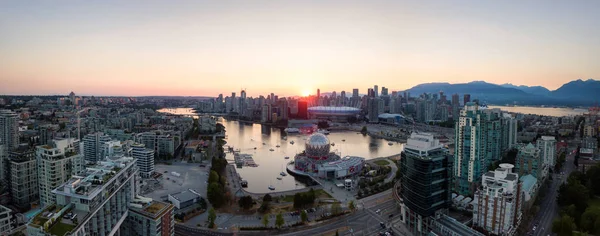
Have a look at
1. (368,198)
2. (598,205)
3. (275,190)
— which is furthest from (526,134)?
(275,190)

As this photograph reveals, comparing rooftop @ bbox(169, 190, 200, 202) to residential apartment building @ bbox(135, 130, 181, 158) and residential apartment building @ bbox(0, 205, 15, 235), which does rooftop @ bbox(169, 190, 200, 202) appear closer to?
residential apartment building @ bbox(0, 205, 15, 235)

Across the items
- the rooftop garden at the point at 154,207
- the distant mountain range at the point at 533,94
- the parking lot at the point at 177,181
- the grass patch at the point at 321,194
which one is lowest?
the grass patch at the point at 321,194

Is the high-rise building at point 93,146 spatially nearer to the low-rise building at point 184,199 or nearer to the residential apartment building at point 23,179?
the residential apartment building at point 23,179

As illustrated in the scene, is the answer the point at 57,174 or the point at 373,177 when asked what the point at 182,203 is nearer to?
the point at 57,174

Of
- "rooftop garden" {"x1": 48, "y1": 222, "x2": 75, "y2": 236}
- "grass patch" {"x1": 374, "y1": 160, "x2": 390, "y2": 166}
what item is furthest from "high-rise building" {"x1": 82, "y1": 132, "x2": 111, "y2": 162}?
"grass patch" {"x1": 374, "y1": 160, "x2": 390, "y2": 166}

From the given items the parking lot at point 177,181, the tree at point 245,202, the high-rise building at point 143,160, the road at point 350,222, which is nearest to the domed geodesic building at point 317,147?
the parking lot at point 177,181

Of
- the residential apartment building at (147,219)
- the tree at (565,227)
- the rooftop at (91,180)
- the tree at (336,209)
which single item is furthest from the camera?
the tree at (336,209)
